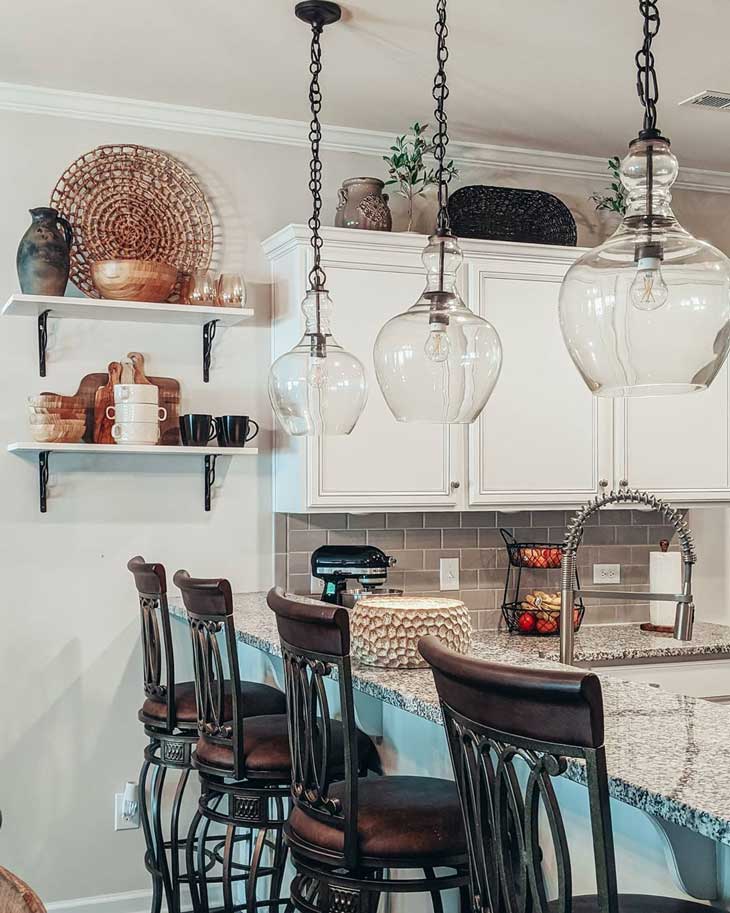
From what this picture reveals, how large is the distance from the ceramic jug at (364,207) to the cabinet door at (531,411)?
0.36 metres

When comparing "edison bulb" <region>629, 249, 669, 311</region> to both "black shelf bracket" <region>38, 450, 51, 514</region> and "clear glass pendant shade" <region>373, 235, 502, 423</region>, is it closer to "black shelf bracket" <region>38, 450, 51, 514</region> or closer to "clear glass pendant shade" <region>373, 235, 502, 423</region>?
"clear glass pendant shade" <region>373, 235, 502, 423</region>

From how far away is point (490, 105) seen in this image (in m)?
3.74

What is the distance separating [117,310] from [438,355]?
6.22ft

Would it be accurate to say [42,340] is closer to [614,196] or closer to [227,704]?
[227,704]

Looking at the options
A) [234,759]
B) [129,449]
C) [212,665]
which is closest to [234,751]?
[234,759]

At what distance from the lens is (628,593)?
2.69m

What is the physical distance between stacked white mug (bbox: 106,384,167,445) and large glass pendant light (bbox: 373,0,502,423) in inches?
64.9

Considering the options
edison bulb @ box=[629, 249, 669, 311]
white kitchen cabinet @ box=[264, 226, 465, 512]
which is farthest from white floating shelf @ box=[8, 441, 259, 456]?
edison bulb @ box=[629, 249, 669, 311]

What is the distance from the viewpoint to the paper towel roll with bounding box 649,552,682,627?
161 inches

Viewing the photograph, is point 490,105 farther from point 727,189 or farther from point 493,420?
point 727,189

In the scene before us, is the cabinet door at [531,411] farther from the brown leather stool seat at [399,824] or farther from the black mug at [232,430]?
the brown leather stool seat at [399,824]

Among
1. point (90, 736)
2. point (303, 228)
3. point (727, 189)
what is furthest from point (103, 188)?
point (727, 189)

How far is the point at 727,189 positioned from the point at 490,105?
1.43 m

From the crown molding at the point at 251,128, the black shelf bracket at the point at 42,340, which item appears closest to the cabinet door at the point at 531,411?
the crown molding at the point at 251,128
